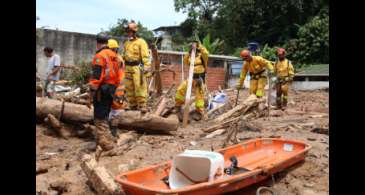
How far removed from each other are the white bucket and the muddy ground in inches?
26.5

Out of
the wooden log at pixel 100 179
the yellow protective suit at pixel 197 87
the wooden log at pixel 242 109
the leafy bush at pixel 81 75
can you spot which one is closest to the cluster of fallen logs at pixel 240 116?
the wooden log at pixel 242 109

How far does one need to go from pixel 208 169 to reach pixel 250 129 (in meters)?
3.61

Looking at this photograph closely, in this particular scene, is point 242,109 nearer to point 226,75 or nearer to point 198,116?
point 198,116

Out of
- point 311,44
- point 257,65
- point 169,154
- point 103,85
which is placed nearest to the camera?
point 103,85

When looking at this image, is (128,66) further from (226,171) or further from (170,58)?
(170,58)

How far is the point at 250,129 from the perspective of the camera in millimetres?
7633

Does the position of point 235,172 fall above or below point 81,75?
below

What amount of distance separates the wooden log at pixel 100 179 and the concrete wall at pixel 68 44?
14.1m

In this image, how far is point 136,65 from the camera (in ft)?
25.0

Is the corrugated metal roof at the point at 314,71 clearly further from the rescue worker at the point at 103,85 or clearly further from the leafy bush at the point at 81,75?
the rescue worker at the point at 103,85

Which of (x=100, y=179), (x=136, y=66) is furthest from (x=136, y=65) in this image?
(x=100, y=179)

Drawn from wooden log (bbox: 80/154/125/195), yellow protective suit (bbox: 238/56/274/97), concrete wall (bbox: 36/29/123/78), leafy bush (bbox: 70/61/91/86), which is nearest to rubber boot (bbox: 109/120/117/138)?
wooden log (bbox: 80/154/125/195)

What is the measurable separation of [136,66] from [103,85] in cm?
221
